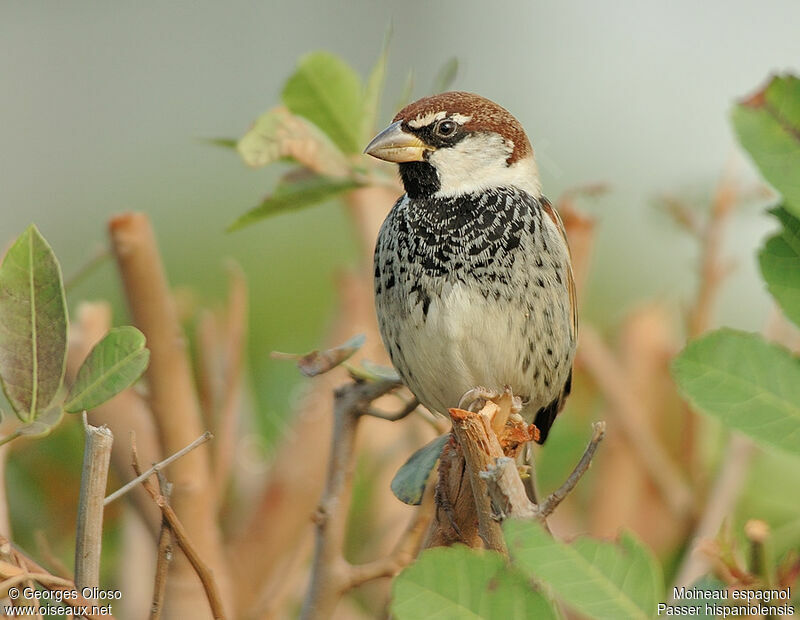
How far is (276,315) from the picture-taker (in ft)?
8.52

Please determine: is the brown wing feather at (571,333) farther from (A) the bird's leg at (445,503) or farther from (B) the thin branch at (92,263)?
(B) the thin branch at (92,263)

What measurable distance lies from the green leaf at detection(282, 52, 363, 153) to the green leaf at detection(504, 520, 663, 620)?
64 cm

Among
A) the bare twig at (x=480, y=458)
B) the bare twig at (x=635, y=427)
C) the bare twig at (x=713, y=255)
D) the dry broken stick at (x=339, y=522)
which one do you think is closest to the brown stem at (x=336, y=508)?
the dry broken stick at (x=339, y=522)

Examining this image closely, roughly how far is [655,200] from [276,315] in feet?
3.54

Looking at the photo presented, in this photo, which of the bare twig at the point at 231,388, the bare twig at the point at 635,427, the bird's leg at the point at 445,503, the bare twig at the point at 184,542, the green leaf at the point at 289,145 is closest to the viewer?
the bare twig at the point at 184,542

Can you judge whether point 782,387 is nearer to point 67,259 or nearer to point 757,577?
point 757,577

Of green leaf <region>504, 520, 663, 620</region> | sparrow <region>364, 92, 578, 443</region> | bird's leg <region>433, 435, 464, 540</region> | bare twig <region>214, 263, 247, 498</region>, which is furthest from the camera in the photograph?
bare twig <region>214, 263, 247, 498</region>

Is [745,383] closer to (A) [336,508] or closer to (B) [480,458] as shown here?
(B) [480,458]

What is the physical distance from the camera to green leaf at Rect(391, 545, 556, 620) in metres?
Answer: 0.67

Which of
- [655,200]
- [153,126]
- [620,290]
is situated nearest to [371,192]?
[655,200]

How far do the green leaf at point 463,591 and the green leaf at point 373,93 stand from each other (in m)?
0.63

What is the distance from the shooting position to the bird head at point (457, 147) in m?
1.44

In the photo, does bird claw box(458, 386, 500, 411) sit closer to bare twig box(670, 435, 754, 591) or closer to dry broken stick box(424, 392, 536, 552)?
dry broken stick box(424, 392, 536, 552)

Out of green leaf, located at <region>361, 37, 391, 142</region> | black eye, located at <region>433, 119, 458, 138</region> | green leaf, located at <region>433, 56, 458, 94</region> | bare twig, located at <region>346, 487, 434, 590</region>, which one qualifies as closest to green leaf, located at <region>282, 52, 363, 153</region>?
green leaf, located at <region>361, 37, 391, 142</region>
